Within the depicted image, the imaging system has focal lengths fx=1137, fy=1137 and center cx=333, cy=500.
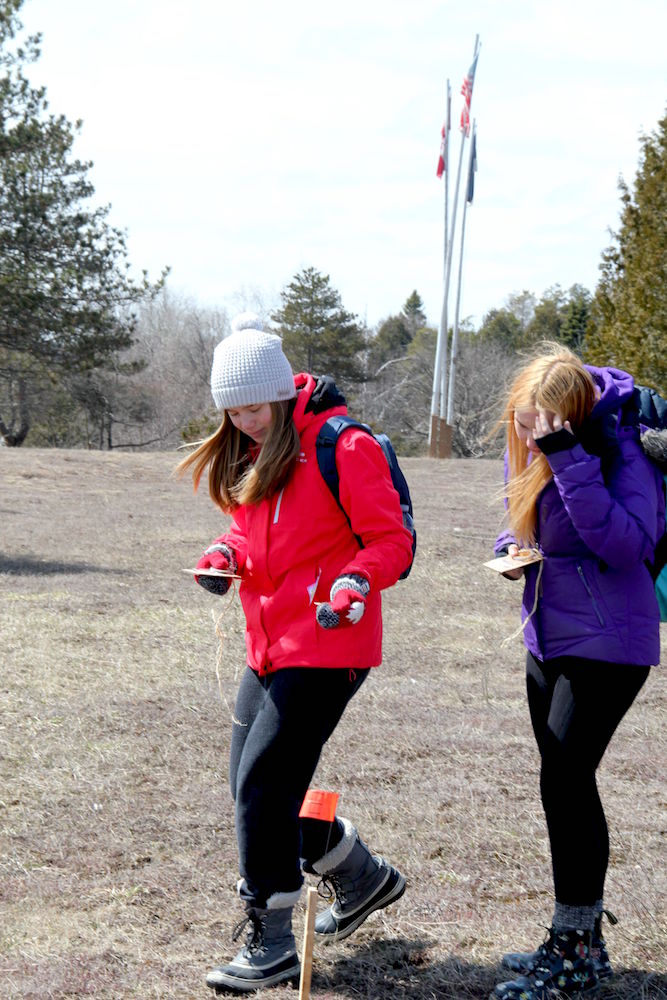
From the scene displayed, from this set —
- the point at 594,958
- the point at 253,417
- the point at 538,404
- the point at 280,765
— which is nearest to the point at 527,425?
the point at 538,404

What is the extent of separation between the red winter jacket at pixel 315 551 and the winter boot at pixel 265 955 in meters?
0.65

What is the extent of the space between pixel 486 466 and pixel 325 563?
21.7 metres

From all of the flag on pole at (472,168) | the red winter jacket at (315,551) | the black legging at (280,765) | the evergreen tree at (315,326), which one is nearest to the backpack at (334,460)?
the red winter jacket at (315,551)

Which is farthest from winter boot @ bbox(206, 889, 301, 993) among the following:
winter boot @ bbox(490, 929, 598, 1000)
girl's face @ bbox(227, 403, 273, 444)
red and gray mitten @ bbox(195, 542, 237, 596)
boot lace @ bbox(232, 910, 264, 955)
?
girl's face @ bbox(227, 403, 273, 444)

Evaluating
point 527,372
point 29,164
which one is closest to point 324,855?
point 527,372

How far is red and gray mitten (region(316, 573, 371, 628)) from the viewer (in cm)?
282

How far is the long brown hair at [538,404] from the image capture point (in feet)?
9.40

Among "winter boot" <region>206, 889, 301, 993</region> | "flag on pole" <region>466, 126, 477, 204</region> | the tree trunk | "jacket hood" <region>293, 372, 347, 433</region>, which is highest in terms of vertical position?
"flag on pole" <region>466, 126, 477, 204</region>

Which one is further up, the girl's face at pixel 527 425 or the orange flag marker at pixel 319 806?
the girl's face at pixel 527 425

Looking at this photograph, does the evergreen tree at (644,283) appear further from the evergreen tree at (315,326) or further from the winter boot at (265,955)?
the evergreen tree at (315,326)

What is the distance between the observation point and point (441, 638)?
8.75 metres

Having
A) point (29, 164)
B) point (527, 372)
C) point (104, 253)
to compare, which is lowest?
point (527, 372)

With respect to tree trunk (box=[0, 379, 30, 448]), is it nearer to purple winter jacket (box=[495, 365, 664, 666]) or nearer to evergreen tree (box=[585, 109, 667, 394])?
evergreen tree (box=[585, 109, 667, 394])

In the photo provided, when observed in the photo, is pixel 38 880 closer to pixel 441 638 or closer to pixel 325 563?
pixel 325 563
